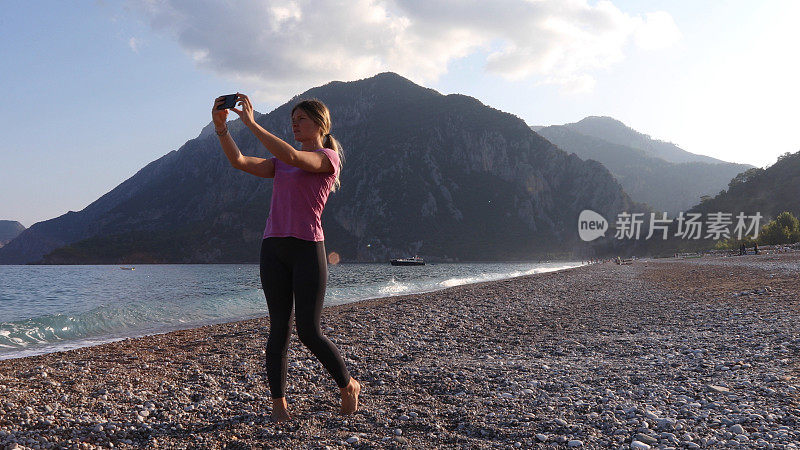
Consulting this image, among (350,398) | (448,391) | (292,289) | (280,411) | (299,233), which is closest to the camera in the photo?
(299,233)

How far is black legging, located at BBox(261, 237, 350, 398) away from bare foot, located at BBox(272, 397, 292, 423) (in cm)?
30

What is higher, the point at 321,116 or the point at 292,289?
the point at 321,116

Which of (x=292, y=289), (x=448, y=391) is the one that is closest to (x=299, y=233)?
(x=292, y=289)

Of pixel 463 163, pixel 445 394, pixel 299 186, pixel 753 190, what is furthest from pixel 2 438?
pixel 463 163

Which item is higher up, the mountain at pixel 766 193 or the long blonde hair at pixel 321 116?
the mountain at pixel 766 193

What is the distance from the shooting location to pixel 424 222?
172750 mm

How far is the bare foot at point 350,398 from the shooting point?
4.07 m

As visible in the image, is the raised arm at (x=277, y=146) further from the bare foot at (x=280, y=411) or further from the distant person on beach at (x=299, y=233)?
the bare foot at (x=280, y=411)

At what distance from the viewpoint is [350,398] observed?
4.11 metres

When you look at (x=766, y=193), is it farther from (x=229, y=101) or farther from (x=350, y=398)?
(x=229, y=101)

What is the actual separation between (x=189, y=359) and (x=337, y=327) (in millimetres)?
3772

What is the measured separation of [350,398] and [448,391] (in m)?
1.44

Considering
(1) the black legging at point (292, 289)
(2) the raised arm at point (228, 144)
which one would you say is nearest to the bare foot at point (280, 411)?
(1) the black legging at point (292, 289)

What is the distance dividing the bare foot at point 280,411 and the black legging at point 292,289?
0.98 ft
